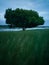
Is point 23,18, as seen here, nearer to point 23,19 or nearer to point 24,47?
point 23,19

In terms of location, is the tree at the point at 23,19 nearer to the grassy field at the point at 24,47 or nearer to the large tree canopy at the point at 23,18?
the large tree canopy at the point at 23,18

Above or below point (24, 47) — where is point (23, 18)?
above

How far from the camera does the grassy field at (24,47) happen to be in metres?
1.92

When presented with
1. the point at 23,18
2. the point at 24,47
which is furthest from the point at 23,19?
the point at 24,47

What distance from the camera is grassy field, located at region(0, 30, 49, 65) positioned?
A: 6.31 ft

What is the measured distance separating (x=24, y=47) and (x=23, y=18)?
564mm

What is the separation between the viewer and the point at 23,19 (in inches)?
99.1

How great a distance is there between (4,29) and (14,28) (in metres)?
0.18

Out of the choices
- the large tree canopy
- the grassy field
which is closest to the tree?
the large tree canopy

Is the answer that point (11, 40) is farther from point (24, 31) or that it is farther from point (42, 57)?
point (42, 57)

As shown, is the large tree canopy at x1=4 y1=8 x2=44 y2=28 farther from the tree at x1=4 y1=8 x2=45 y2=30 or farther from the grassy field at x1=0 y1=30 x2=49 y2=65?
the grassy field at x1=0 y1=30 x2=49 y2=65

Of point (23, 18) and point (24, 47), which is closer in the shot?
point (24, 47)

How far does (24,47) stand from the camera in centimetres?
212

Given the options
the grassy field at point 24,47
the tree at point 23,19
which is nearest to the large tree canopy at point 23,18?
the tree at point 23,19
